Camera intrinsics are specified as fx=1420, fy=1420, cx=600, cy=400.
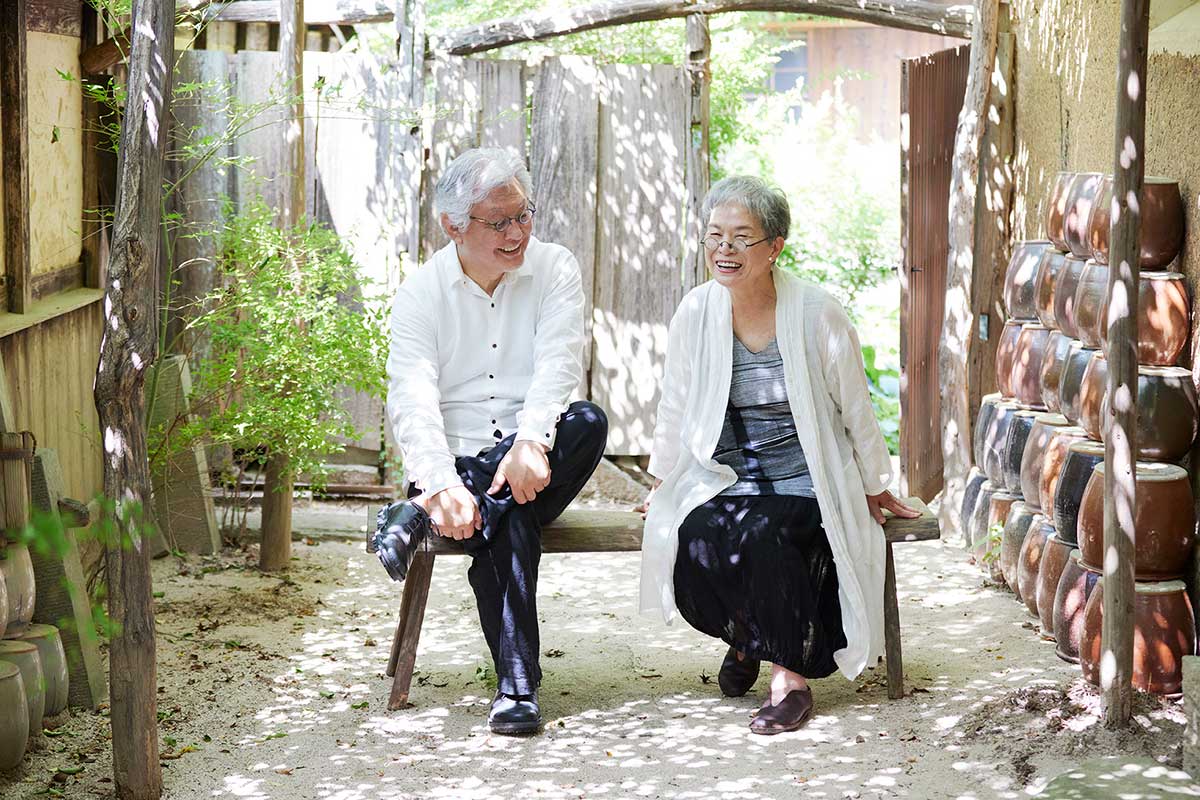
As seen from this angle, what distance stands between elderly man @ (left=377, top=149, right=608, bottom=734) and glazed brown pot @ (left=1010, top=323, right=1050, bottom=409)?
1975 millimetres

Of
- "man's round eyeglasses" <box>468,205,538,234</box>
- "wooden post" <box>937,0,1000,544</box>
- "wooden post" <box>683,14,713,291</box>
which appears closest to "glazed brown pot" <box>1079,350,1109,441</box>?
"wooden post" <box>937,0,1000,544</box>

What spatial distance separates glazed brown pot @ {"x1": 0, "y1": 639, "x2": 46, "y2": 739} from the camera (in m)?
4.05

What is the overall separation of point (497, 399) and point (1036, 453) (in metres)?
2.08

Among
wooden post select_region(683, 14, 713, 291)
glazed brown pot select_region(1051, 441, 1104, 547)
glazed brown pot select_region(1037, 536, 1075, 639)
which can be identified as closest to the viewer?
glazed brown pot select_region(1051, 441, 1104, 547)

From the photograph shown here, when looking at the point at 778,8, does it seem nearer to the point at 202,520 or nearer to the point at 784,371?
the point at 784,371

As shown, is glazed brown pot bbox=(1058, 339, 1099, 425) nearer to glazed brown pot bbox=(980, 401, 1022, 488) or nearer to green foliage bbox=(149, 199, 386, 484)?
glazed brown pot bbox=(980, 401, 1022, 488)

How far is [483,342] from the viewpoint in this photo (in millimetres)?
4609

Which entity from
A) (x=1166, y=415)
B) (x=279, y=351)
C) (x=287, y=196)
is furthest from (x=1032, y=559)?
(x=287, y=196)

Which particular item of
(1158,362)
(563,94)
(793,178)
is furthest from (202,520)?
(793,178)

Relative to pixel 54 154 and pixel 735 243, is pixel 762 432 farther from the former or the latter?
pixel 54 154

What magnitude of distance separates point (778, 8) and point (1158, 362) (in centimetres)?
313

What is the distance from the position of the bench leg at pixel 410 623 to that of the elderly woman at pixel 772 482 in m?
0.70

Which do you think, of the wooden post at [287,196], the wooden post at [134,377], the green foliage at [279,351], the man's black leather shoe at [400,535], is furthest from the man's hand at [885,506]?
the wooden post at [287,196]

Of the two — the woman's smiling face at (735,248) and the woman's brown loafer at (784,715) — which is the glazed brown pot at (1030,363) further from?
the woman's brown loafer at (784,715)
